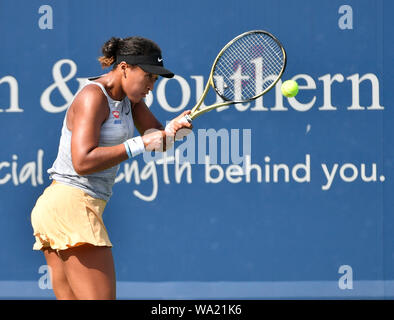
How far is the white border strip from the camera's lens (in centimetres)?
425

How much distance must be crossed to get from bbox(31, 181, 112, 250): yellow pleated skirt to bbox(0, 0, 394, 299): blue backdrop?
159 cm

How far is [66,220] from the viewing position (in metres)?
2.59

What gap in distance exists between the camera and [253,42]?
375cm

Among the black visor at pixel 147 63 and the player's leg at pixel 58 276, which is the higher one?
the black visor at pixel 147 63

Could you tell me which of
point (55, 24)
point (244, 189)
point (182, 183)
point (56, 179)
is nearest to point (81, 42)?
point (55, 24)

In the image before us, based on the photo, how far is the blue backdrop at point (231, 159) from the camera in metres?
4.19

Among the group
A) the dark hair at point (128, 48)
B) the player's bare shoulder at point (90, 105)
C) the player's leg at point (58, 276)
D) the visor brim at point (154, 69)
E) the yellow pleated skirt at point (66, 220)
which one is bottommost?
the player's leg at point (58, 276)

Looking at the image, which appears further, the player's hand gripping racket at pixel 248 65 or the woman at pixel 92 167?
the player's hand gripping racket at pixel 248 65

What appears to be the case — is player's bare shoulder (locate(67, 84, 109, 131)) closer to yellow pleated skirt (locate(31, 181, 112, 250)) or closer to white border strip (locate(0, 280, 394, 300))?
yellow pleated skirt (locate(31, 181, 112, 250))

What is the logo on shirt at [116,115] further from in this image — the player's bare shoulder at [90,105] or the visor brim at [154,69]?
the visor brim at [154,69]

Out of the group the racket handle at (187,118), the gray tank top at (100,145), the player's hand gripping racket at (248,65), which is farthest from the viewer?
the player's hand gripping racket at (248,65)

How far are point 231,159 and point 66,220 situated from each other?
1.79 m

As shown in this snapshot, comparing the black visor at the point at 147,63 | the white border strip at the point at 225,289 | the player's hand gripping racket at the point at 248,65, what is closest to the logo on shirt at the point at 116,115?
the black visor at the point at 147,63
